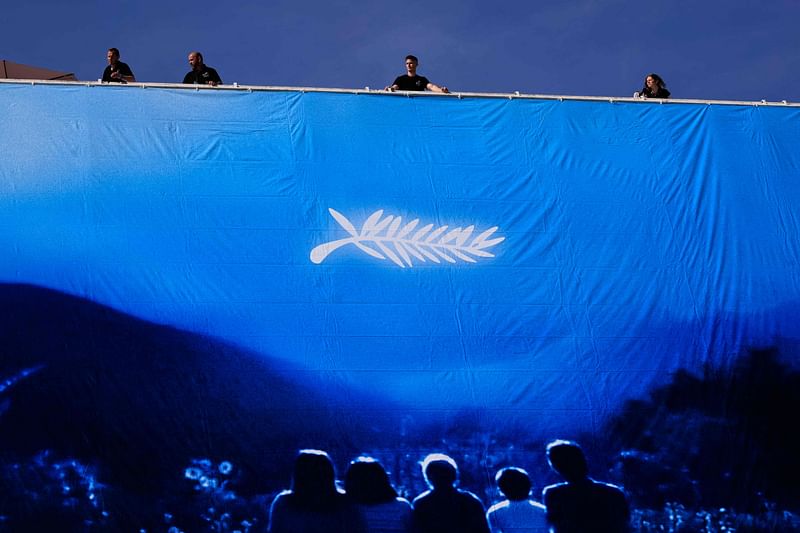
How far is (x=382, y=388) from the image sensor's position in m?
8.33

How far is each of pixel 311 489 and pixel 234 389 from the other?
983mm

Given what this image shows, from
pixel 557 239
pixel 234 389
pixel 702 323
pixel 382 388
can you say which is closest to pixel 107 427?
pixel 234 389

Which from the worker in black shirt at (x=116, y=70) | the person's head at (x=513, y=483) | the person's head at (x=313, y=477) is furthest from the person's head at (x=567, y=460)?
the worker in black shirt at (x=116, y=70)

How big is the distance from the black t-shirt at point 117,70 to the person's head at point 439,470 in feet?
13.7

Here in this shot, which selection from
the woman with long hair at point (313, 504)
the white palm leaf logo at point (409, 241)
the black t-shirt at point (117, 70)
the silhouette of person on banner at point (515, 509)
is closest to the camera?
the woman with long hair at point (313, 504)

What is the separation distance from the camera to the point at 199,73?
361 inches

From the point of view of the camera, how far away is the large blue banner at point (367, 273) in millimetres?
8102

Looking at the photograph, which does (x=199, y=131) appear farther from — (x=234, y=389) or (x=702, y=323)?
(x=702, y=323)

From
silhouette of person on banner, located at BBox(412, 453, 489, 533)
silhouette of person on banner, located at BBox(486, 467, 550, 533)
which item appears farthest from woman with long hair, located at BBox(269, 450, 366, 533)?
silhouette of person on banner, located at BBox(486, 467, 550, 533)

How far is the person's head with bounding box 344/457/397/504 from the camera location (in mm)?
8039

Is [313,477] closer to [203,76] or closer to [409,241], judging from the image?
[409,241]

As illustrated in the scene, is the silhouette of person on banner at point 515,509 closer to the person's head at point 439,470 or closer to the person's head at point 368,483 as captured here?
the person's head at point 439,470

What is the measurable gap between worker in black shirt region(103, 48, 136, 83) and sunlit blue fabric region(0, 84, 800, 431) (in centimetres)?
28

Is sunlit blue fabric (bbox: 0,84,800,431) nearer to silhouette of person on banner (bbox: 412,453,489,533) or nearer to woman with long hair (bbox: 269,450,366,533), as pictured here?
silhouette of person on banner (bbox: 412,453,489,533)
